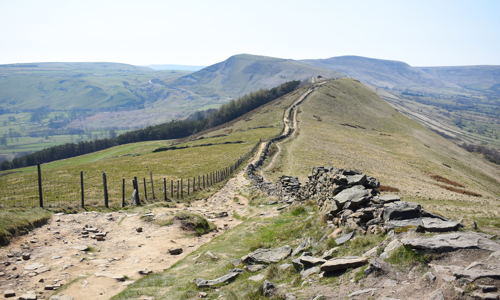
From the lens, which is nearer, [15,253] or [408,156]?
[15,253]

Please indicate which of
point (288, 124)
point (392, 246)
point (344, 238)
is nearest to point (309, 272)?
point (344, 238)

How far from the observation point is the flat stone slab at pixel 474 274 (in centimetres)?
558

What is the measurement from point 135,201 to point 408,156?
180 ft

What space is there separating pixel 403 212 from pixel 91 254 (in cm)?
1343

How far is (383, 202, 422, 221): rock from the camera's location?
9.02m

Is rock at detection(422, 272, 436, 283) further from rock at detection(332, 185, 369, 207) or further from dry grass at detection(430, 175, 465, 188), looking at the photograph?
dry grass at detection(430, 175, 465, 188)

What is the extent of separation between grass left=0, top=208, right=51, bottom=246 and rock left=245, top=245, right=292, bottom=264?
36.3 ft

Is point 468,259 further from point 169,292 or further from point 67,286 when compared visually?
point 67,286

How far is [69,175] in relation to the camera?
55.9 metres

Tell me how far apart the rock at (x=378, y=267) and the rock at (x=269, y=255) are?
4334 mm

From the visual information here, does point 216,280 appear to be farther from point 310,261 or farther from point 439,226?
point 439,226

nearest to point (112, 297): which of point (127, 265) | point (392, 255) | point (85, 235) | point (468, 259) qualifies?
point (127, 265)

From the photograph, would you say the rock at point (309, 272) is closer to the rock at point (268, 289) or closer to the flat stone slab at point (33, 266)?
the rock at point (268, 289)

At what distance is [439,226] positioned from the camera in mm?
7848
